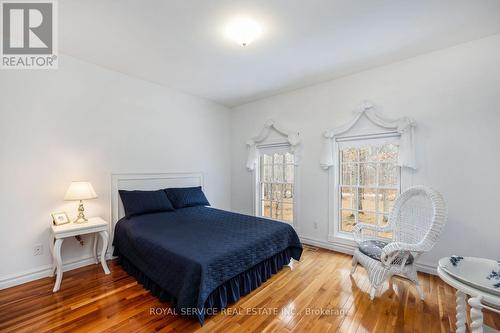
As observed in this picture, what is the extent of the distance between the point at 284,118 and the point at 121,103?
2.71m

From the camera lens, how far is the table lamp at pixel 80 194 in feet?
8.24

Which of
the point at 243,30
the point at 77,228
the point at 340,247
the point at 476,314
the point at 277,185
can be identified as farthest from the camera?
the point at 277,185

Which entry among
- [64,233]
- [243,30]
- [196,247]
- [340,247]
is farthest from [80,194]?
[340,247]

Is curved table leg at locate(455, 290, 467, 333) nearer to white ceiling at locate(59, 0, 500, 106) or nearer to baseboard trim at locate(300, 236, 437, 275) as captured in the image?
baseboard trim at locate(300, 236, 437, 275)

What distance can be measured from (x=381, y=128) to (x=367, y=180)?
78 centimetres

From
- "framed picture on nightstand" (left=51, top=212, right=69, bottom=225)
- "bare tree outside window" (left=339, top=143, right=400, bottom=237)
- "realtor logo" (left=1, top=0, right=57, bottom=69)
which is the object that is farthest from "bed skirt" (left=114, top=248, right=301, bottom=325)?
"realtor logo" (left=1, top=0, right=57, bottom=69)

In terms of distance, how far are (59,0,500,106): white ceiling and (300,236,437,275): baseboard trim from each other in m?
2.64

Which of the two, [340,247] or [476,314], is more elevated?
[476,314]

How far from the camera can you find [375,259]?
222 cm

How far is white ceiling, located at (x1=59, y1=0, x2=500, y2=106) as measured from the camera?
1925 mm

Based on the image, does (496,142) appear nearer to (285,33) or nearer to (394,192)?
(394,192)

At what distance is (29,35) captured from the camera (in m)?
2.32

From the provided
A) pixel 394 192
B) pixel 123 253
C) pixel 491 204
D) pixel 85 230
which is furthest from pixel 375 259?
pixel 85 230

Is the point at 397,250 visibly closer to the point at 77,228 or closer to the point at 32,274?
the point at 77,228
